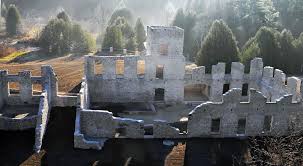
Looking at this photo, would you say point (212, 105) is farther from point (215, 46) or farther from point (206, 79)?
point (215, 46)

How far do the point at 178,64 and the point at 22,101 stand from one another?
465 inches

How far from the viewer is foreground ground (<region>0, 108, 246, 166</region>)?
24797 mm

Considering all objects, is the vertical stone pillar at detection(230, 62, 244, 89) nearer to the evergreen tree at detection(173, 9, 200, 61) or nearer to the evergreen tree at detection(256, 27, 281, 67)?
the evergreen tree at detection(256, 27, 281, 67)

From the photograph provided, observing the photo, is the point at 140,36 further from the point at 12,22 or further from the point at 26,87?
the point at 26,87

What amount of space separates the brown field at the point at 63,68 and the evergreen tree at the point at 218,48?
11.2m

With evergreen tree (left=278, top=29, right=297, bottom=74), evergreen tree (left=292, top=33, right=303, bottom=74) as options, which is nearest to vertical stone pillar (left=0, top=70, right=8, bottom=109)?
evergreen tree (left=278, top=29, right=297, bottom=74)

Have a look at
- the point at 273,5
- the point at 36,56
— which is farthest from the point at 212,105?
the point at 273,5

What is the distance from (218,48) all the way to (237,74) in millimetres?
5585

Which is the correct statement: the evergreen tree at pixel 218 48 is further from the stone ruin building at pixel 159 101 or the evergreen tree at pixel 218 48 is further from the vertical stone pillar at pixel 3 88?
the vertical stone pillar at pixel 3 88

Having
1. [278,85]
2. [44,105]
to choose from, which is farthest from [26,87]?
[278,85]

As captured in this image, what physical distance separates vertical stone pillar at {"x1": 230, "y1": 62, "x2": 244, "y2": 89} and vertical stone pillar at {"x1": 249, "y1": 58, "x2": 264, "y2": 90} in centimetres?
78

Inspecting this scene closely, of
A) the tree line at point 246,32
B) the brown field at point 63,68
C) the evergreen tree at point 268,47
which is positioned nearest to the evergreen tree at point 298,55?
the tree line at point 246,32

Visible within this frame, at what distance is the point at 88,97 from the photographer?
33281 millimetres

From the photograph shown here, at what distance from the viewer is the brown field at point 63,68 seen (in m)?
36.2
